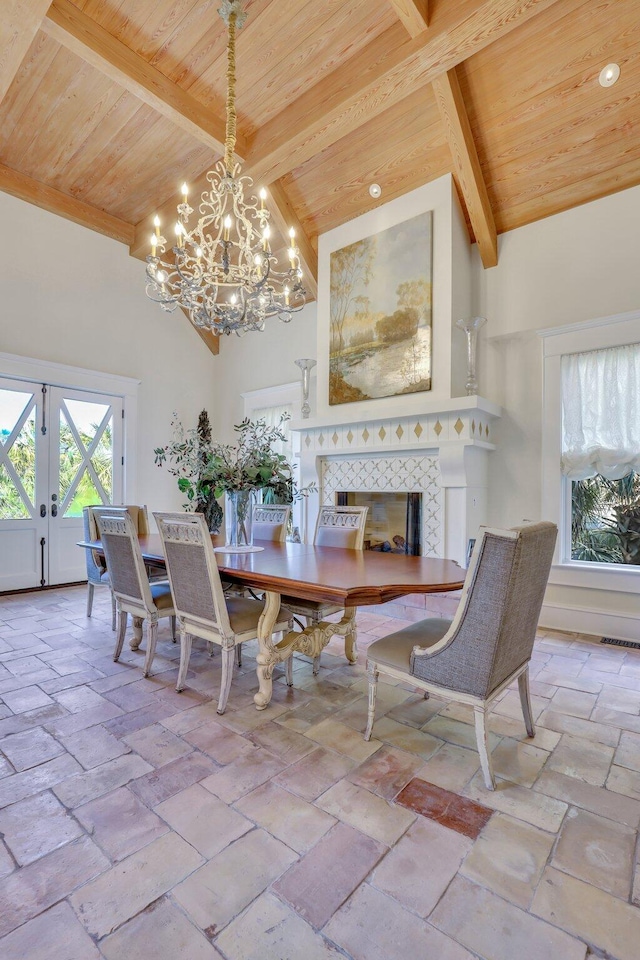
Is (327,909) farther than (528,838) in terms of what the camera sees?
No

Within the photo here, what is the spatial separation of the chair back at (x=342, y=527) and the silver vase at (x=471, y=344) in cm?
160

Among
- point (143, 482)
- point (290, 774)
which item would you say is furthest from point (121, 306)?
point (290, 774)

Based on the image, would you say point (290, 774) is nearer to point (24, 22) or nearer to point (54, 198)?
point (24, 22)

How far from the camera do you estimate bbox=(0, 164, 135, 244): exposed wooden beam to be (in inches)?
182

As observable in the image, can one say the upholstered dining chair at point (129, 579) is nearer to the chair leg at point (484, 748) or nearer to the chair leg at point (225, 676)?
the chair leg at point (225, 676)

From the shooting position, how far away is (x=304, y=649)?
2484mm

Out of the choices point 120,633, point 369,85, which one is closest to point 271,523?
point 120,633

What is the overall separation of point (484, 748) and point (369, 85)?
13.7 feet

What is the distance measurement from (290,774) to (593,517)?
3.27 metres

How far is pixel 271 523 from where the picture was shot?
12.3ft

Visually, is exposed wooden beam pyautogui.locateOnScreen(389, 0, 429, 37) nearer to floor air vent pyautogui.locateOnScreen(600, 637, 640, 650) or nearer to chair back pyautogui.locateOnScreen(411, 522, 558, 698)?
chair back pyautogui.locateOnScreen(411, 522, 558, 698)

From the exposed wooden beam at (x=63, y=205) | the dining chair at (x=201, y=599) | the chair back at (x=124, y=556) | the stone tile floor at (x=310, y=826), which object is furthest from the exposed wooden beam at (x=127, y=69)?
the stone tile floor at (x=310, y=826)

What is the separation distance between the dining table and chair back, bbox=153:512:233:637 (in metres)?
0.11

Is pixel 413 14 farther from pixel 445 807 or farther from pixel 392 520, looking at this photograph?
pixel 445 807
